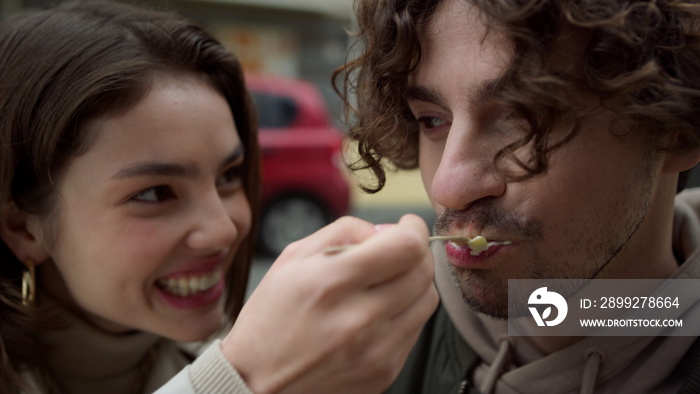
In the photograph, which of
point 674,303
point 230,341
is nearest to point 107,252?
point 230,341

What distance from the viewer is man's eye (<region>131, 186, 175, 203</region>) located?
5.68 feet

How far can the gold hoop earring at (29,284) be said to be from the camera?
5.87 feet

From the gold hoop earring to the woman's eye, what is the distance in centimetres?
58

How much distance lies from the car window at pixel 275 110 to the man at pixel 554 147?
419 cm

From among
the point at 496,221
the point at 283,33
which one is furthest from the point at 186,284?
the point at 283,33

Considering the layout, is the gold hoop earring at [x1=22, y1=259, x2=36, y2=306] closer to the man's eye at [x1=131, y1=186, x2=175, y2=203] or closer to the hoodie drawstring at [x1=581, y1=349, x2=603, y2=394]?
the man's eye at [x1=131, y1=186, x2=175, y2=203]

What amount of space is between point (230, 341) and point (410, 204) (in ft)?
26.8

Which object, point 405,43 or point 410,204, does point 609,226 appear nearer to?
point 405,43

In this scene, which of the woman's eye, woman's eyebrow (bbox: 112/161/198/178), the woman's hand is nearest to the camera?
the woman's hand

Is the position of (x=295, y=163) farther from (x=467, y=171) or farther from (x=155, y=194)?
(x=467, y=171)

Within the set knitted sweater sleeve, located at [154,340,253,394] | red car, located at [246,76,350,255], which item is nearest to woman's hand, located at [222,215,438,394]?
knitted sweater sleeve, located at [154,340,253,394]

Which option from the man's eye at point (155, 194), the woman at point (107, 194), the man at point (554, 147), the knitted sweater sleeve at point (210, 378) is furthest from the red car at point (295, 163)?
the knitted sweater sleeve at point (210, 378)

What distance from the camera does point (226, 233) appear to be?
1813 millimetres

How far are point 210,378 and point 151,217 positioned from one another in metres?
0.73
